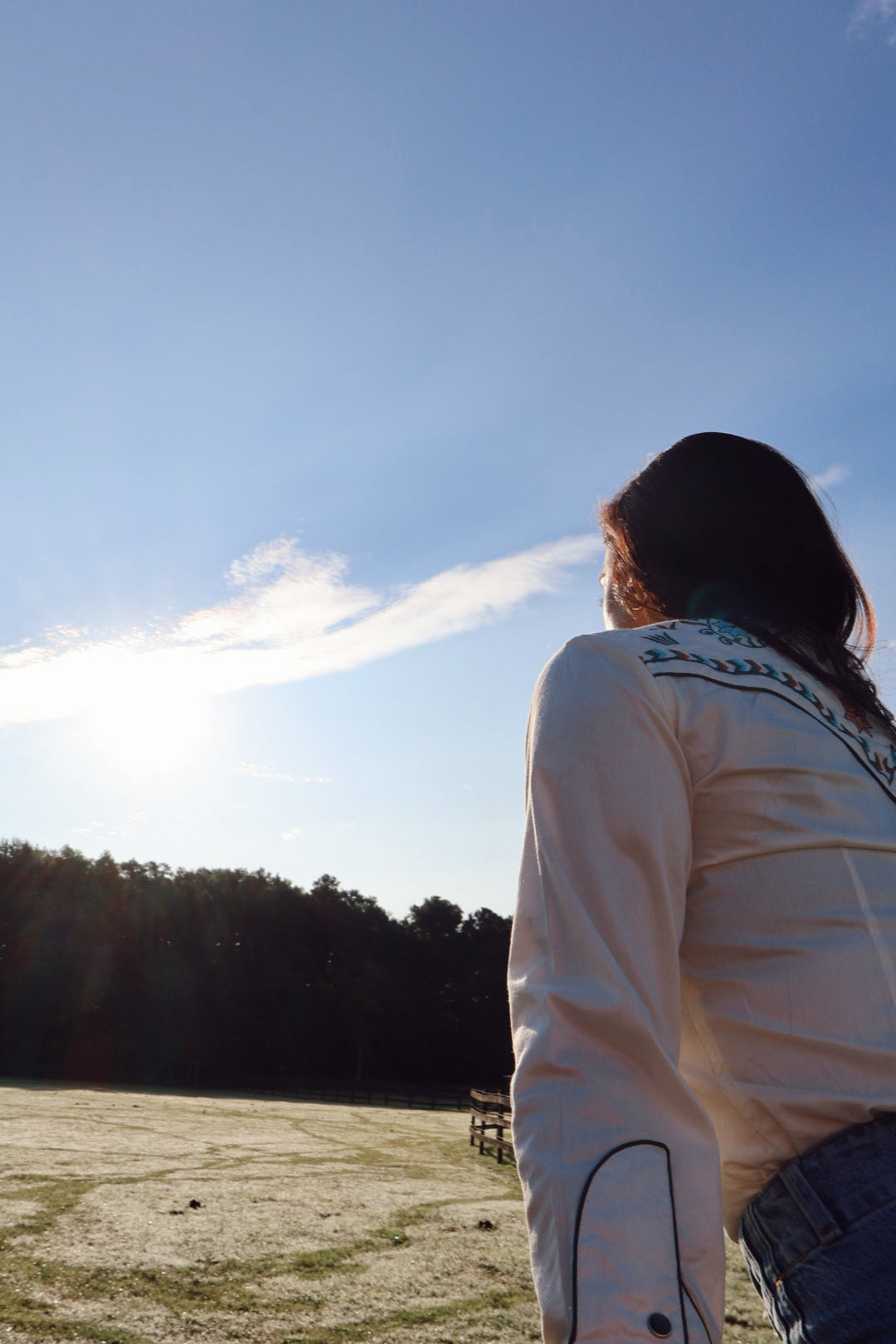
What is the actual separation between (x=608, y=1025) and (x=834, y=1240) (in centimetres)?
32

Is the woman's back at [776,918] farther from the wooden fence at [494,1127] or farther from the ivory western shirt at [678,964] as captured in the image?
the wooden fence at [494,1127]

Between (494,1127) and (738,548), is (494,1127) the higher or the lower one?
the lower one

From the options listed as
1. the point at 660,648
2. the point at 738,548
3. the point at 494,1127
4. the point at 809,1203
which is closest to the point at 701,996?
the point at 809,1203

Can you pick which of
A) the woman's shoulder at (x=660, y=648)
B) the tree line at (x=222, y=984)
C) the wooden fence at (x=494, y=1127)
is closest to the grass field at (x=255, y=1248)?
the wooden fence at (x=494, y=1127)

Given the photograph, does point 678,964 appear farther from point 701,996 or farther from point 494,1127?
point 494,1127

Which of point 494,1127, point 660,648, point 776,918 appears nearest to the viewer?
point 776,918

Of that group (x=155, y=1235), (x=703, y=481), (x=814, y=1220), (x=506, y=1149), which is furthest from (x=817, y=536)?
(x=506, y=1149)

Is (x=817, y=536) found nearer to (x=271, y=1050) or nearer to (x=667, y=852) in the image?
(x=667, y=852)

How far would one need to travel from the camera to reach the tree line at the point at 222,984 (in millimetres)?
40656

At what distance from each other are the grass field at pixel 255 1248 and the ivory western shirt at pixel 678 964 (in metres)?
5.23

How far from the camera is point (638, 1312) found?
2.44 feet

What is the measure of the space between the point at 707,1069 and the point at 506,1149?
1816 cm

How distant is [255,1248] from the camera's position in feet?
23.2

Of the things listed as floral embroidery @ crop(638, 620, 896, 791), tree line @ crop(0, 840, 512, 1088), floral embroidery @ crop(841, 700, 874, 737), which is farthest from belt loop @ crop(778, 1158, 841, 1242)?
tree line @ crop(0, 840, 512, 1088)
